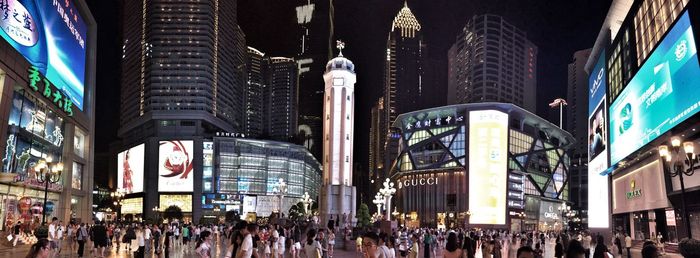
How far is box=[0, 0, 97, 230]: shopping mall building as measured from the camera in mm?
34375

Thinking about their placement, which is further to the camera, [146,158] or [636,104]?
[146,158]

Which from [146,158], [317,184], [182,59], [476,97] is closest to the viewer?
[146,158]

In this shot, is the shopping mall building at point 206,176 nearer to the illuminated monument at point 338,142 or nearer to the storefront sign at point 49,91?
the illuminated monument at point 338,142

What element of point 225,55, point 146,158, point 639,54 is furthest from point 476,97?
point 639,54

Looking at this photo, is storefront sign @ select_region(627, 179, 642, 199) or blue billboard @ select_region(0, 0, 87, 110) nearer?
blue billboard @ select_region(0, 0, 87, 110)

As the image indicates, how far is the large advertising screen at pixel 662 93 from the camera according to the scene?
22516 mm

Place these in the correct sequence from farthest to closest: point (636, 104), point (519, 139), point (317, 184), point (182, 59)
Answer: point (317, 184) < point (182, 59) < point (519, 139) < point (636, 104)

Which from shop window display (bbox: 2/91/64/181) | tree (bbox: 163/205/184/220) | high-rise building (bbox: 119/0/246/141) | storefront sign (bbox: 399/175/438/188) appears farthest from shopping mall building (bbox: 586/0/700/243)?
high-rise building (bbox: 119/0/246/141)

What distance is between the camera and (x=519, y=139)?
107 meters

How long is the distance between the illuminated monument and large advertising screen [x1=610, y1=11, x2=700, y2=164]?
3398cm

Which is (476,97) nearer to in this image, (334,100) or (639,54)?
(334,100)

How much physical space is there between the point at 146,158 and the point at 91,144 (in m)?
63.4

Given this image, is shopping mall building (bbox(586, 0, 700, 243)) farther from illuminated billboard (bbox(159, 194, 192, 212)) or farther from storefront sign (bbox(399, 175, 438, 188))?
illuminated billboard (bbox(159, 194, 192, 212))

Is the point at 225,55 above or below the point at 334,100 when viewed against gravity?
above
